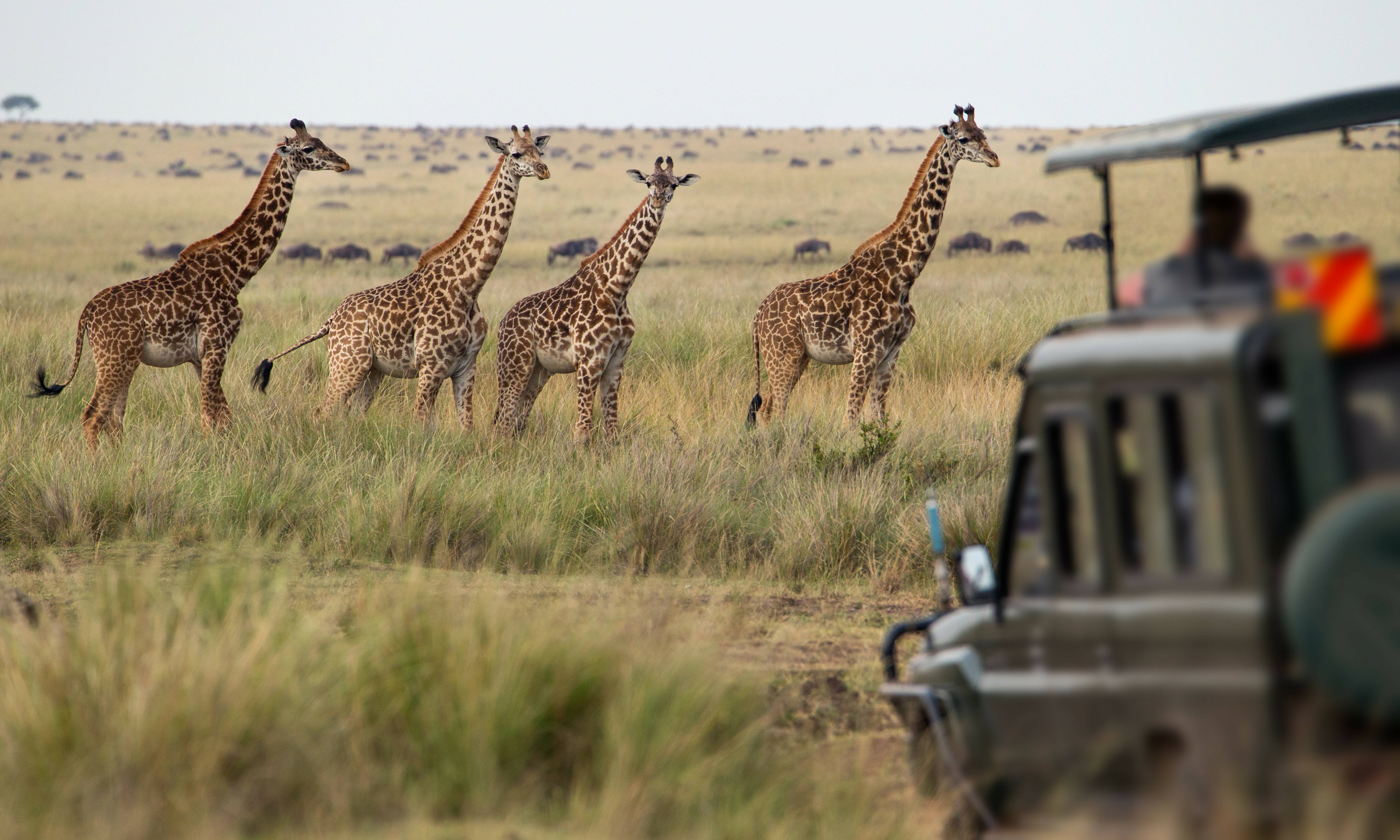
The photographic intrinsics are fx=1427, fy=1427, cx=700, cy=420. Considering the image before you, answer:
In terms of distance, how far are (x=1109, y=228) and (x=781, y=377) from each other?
710cm

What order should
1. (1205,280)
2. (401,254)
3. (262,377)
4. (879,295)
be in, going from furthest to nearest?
1. (401,254)
2. (262,377)
3. (879,295)
4. (1205,280)

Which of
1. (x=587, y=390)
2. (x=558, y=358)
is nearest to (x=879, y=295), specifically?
(x=587, y=390)

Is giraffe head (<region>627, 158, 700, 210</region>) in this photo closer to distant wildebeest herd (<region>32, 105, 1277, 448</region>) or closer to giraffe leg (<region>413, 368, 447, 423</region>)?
distant wildebeest herd (<region>32, 105, 1277, 448</region>)

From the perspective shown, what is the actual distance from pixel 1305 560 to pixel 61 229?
46.9 m

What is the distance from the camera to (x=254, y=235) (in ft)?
34.6

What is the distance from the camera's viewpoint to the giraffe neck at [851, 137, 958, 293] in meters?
11.0

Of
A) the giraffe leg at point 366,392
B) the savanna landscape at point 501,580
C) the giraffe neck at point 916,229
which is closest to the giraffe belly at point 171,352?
the savanna landscape at point 501,580

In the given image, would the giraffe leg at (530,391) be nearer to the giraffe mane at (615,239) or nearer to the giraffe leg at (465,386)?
the giraffe leg at (465,386)

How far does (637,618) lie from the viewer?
4.95 meters

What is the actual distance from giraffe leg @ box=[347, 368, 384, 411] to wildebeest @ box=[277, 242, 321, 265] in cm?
2462

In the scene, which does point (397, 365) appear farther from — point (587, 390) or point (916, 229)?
point (916, 229)

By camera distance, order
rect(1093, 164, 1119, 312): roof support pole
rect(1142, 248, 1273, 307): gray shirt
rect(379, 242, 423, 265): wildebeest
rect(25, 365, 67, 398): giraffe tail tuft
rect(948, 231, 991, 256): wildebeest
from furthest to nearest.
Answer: rect(379, 242, 423, 265): wildebeest < rect(948, 231, 991, 256): wildebeest < rect(25, 365, 67, 398): giraffe tail tuft < rect(1093, 164, 1119, 312): roof support pole < rect(1142, 248, 1273, 307): gray shirt

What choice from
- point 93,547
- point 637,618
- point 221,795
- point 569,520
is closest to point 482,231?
point 569,520

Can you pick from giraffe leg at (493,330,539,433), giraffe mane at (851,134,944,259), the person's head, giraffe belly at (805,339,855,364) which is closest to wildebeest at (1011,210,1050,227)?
giraffe mane at (851,134,944,259)
